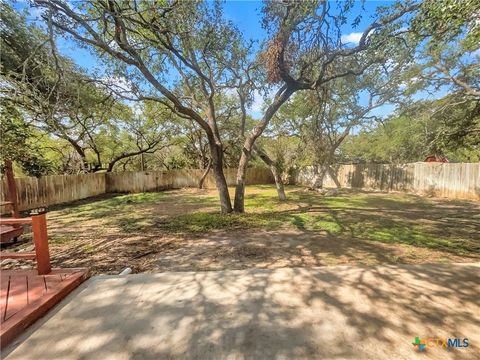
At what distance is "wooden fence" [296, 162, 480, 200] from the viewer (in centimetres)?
891

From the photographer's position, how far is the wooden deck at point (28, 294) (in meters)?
1.80

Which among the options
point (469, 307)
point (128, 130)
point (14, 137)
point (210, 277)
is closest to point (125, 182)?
point (128, 130)

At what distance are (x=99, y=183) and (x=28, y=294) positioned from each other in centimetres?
1167

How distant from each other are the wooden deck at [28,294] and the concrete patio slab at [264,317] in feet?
0.29

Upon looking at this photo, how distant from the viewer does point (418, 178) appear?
1072 centimetres

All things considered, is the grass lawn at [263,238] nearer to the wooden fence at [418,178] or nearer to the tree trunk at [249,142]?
the tree trunk at [249,142]

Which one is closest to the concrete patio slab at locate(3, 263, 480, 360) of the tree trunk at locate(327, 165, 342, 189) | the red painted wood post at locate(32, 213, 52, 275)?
the red painted wood post at locate(32, 213, 52, 275)

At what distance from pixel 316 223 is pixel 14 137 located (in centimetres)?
739

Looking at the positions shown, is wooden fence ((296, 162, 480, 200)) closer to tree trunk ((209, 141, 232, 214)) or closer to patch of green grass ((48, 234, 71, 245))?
tree trunk ((209, 141, 232, 214))

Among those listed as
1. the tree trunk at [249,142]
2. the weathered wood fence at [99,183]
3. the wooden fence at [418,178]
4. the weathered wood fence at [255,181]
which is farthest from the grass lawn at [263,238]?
the wooden fence at [418,178]

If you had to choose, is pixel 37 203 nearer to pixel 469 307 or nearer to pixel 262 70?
pixel 262 70

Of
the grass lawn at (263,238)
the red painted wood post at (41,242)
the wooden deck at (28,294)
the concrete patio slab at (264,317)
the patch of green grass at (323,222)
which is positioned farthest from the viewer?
the patch of green grass at (323,222)

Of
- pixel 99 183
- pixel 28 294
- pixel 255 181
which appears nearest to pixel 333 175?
pixel 255 181

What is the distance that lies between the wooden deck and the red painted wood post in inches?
3.2
